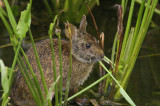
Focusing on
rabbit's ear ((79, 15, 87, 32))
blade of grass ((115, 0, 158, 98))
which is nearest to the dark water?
blade of grass ((115, 0, 158, 98))

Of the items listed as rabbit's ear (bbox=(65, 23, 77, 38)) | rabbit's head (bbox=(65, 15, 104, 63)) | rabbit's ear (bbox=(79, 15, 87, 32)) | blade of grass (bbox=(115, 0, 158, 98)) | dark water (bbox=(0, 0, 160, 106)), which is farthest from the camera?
dark water (bbox=(0, 0, 160, 106))

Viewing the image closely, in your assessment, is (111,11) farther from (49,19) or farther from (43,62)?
(43,62)

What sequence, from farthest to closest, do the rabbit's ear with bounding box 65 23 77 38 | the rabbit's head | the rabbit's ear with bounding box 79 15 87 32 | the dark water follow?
1. the dark water
2. the rabbit's head
3. the rabbit's ear with bounding box 79 15 87 32
4. the rabbit's ear with bounding box 65 23 77 38

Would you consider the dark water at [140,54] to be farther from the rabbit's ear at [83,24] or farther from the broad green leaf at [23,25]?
the broad green leaf at [23,25]

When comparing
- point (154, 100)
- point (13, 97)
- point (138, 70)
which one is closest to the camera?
point (13, 97)

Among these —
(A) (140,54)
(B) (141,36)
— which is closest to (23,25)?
(B) (141,36)

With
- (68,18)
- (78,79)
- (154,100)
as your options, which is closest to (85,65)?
(78,79)

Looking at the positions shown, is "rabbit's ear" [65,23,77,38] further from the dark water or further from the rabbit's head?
the dark water
